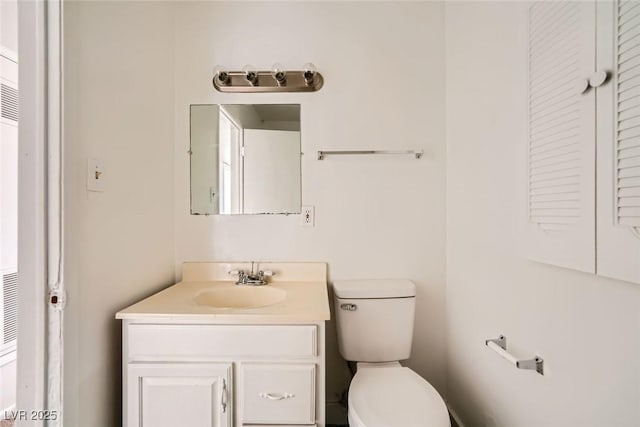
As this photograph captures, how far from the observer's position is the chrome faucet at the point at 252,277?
4.73ft

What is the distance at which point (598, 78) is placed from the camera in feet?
2.03

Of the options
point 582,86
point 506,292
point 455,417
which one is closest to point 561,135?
point 582,86

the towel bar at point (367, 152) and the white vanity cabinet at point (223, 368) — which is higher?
the towel bar at point (367, 152)

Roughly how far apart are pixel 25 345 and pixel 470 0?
2181 mm

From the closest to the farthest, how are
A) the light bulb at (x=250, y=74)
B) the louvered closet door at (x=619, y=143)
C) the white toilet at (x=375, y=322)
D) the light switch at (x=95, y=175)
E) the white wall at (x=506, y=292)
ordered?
the louvered closet door at (x=619, y=143), the white wall at (x=506, y=292), the light switch at (x=95, y=175), the white toilet at (x=375, y=322), the light bulb at (x=250, y=74)

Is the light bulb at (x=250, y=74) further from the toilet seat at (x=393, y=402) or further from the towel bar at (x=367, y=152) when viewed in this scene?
the toilet seat at (x=393, y=402)

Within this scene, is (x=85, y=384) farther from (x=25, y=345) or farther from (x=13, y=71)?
(x=13, y=71)

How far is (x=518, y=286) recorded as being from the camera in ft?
→ 3.23

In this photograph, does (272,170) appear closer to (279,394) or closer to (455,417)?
(279,394)

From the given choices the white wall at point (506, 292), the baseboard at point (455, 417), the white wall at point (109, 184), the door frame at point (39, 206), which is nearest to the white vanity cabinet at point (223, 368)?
the white wall at point (109, 184)

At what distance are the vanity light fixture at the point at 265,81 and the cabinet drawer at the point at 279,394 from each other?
136 cm

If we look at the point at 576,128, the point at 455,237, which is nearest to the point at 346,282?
the point at 455,237

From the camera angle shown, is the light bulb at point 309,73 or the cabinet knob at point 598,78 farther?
the light bulb at point 309,73

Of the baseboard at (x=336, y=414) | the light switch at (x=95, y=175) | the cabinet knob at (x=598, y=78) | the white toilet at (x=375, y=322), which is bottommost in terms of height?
the baseboard at (x=336, y=414)
